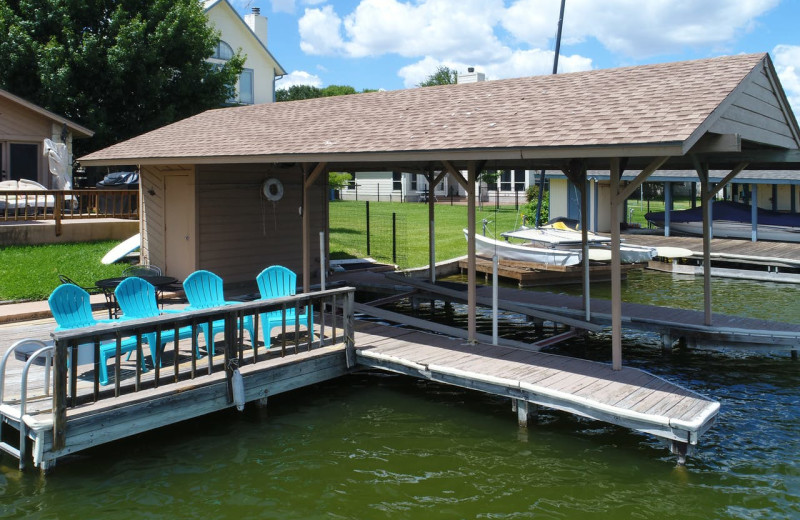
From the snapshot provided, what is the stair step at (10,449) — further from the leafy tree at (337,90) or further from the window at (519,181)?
the leafy tree at (337,90)

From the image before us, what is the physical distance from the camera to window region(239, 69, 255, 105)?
36750 mm

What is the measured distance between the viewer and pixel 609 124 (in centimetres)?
781

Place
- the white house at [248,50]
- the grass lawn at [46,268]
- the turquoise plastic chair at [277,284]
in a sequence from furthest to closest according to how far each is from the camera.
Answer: the white house at [248,50] < the grass lawn at [46,268] < the turquoise plastic chair at [277,284]

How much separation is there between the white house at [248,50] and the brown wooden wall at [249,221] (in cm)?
2165

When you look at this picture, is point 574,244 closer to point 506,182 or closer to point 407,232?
point 407,232

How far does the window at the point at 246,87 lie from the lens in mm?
36750

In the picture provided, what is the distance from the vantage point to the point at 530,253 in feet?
64.4

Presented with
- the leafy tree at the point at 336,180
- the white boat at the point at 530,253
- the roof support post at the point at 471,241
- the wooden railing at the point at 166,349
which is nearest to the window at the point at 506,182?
the leafy tree at the point at 336,180

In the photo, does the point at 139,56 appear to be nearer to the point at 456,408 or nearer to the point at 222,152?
the point at 222,152

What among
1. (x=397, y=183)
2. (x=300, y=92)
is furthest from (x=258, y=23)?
(x=300, y=92)

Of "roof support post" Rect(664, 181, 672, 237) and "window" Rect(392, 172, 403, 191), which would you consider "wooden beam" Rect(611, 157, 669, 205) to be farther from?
"window" Rect(392, 172, 403, 191)

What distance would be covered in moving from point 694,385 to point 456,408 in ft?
10.8

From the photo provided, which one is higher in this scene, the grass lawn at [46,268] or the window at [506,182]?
the window at [506,182]

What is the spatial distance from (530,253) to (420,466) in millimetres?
13224
